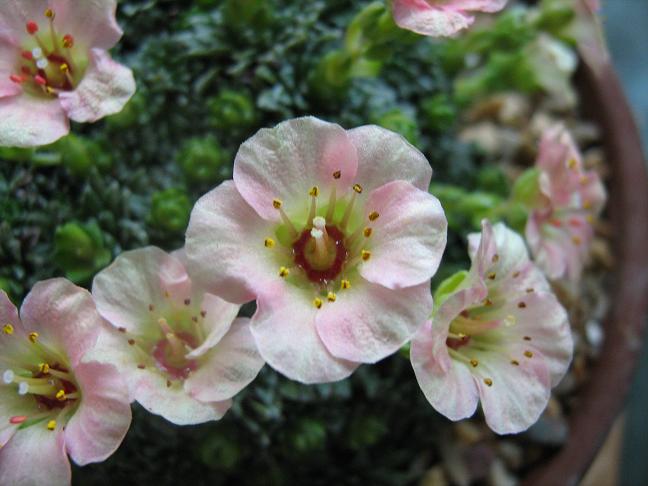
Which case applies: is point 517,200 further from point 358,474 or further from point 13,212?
point 13,212

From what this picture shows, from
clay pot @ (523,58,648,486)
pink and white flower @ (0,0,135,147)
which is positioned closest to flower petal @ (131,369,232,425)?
pink and white flower @ (0,0,135,147)

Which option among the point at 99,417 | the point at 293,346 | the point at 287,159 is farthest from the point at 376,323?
the point at 99,417

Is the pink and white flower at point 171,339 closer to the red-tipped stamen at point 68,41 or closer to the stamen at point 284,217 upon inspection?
the stamen at point 284,217

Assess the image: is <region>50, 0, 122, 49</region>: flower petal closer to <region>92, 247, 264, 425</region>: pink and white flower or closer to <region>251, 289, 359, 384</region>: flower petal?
<region>92, 247, 264, 425</region>: pink and white flower

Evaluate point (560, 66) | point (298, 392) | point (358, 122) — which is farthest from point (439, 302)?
point (560, 66)

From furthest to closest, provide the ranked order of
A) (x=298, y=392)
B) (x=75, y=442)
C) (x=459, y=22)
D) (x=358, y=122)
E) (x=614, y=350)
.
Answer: (x=614, y=350) → (x=358, y=122) → (x=298, y=392) → (x=459, y=22) → (x=75, y=442)
